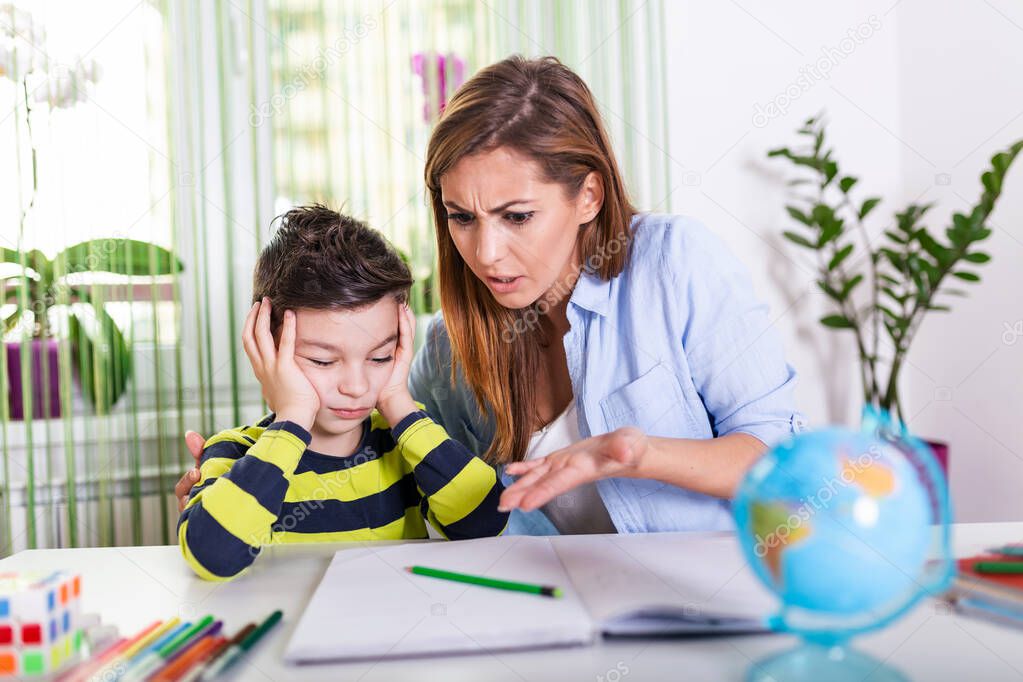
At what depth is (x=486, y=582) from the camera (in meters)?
0.78

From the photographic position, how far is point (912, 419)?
113 inches

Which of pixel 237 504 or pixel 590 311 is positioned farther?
pixel 590 311

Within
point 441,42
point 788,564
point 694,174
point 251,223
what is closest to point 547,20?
point 441,42

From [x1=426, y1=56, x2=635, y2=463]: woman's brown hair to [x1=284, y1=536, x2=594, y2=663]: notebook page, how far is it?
506 mm

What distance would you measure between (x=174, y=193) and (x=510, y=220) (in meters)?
Result: 1.34

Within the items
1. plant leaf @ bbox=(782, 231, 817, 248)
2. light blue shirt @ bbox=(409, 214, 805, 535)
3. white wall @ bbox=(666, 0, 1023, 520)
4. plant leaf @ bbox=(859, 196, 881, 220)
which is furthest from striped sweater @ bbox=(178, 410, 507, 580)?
plant leaf @ bbox=(859, 196, 881, 220)

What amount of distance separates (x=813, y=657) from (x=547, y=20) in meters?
2.23

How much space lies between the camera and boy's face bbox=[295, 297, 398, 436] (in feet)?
3.76

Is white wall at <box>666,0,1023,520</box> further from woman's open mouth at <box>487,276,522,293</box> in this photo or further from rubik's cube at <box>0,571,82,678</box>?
rubik's cube at <box>0,571,82,678</box>

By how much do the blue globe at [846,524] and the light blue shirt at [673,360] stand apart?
1.85 ft

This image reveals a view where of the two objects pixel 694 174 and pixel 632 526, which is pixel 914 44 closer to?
pixel 694 174

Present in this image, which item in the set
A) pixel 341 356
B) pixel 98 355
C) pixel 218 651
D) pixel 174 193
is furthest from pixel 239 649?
pixel 174 193

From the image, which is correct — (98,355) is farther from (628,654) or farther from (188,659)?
(628,654)

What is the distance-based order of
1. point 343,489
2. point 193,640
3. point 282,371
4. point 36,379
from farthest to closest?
point 36,379
point 343,489
point 282,371
point 193,640
